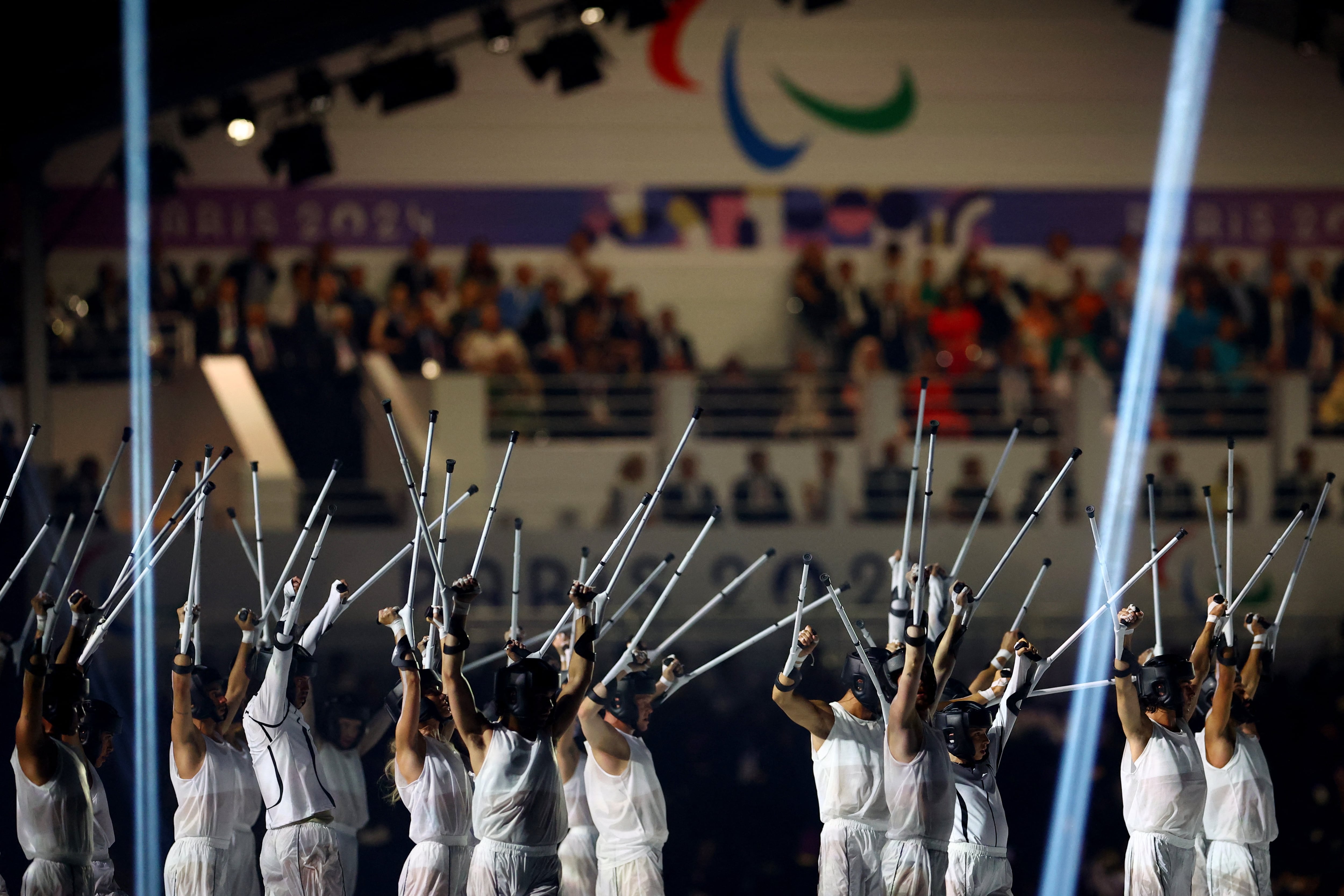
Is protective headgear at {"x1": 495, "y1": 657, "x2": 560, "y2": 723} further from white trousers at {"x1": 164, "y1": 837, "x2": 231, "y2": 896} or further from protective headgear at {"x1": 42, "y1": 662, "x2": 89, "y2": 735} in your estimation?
white trousers at {"x1": 164, "y1": 837, "x2": 231, "y2": 896}

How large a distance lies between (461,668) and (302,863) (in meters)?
1.75

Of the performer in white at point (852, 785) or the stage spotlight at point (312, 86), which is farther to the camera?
the stage spotlight at point (312, 86)

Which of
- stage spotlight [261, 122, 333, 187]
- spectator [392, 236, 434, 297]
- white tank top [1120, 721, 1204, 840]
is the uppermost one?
stage spotlight [261, 122, 333, 187]

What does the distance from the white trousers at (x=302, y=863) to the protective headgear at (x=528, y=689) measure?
151 centimetres

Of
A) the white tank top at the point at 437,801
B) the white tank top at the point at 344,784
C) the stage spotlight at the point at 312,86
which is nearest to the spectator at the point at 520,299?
the stage spotlight at the point at 312,86

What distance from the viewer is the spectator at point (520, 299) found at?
53.5ft

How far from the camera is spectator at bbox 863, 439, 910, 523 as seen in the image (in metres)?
14.5

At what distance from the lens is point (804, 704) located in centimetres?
715

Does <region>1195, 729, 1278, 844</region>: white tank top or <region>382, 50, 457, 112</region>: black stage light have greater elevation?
<region>382, 50, 457, 112</region>: black stage light

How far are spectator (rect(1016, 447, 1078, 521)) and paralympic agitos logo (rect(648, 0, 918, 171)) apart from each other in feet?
16.9

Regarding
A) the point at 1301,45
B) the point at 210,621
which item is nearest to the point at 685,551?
the point at 210,621

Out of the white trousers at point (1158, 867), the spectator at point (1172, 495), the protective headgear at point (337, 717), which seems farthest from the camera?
the spectator at point (1172, 495)

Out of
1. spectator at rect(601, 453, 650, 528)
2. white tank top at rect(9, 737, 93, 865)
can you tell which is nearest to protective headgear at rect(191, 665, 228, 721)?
white tank top at rect(9, 737, 93, 865)

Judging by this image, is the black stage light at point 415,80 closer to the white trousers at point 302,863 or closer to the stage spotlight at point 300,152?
the stage spotlight at point 300,152
